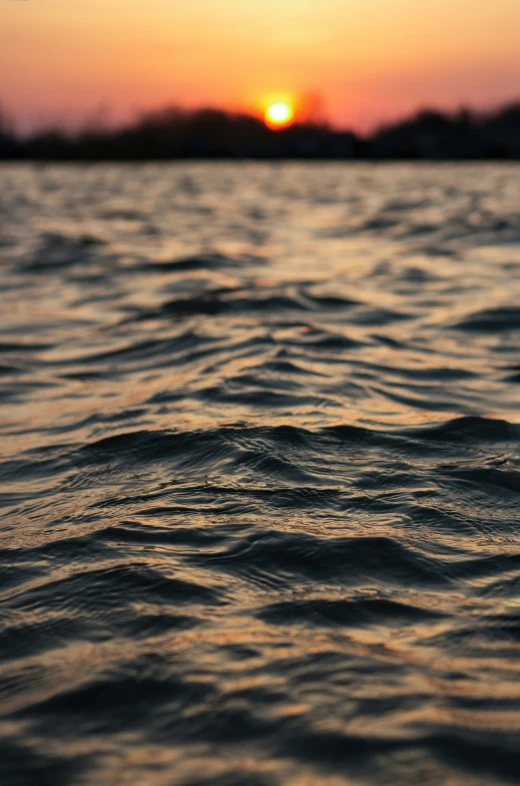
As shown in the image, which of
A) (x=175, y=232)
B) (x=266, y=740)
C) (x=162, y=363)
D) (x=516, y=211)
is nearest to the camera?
(x=266, y=740)

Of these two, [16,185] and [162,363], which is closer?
[162,363]

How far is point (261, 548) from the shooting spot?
138 inches

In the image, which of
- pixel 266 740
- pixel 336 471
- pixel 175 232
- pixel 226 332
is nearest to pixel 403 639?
pixel 266 740

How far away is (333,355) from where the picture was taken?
24.2ft

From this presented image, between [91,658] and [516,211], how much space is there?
20.4 metres

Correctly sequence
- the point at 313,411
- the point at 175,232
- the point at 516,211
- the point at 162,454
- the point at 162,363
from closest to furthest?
1. the point at 162,454
2. the point at 313,411
3. the point at 162,363
4. the point at 175,232
5. the point at 516,211

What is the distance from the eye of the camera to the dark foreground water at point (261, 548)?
2.39 meters

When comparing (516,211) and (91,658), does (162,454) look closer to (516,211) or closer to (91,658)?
(91,658)

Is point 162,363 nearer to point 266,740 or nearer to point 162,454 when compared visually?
point 162,454

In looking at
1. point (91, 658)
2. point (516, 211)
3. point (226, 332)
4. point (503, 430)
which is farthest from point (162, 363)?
point (516, 211)

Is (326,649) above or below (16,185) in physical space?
below

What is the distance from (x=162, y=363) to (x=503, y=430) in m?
3.00

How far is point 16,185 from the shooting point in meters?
37.4

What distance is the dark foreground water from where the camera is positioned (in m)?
2.39
